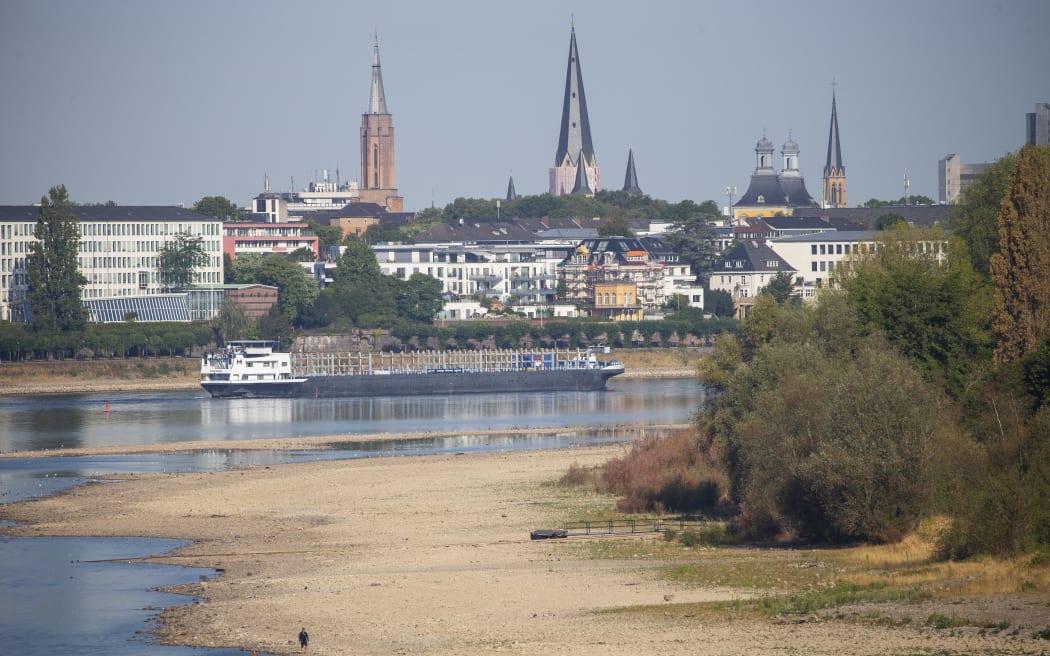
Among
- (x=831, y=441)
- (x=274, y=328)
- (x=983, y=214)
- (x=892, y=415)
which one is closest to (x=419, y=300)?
(x=274, y=328)

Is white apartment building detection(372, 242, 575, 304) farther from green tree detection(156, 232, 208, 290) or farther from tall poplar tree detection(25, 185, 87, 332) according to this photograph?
tall poplar tree detection(25, 185, 87, 332)

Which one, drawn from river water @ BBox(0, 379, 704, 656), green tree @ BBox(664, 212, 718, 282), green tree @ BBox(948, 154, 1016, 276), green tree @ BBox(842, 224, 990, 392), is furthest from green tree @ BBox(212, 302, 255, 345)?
green tree @ BBox(842, 224, 990, 392)

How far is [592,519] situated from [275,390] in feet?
220

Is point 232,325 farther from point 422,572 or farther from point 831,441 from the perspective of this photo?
point 831,441

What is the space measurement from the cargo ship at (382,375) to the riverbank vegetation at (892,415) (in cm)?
5528

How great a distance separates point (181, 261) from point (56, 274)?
944 inches

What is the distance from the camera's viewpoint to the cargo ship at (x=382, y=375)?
10881 centimetres

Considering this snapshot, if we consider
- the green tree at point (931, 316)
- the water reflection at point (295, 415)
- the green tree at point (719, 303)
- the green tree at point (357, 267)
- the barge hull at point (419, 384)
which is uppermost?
the green tree at point (357, 267)

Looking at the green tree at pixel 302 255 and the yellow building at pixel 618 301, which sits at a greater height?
the green tree at pixel 302 255

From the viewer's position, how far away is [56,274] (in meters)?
129

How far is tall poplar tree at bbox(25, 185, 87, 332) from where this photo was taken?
420 ft

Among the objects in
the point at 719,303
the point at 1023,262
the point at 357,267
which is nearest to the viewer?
the point at 1023,262

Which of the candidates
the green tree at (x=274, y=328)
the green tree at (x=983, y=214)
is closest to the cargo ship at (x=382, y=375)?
the green tree at (x=274, y=328)

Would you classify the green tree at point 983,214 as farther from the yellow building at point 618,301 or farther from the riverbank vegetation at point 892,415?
the yellow building at point 618,301
